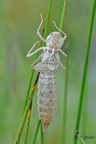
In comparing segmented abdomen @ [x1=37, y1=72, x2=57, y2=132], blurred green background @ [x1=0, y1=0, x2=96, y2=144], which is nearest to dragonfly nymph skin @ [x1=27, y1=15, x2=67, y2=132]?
segmented abdomen @ [x1=37, y1=72, x2=57, y2=132]

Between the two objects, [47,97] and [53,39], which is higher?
[53,39]

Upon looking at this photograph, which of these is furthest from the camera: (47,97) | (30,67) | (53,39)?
(30,67)

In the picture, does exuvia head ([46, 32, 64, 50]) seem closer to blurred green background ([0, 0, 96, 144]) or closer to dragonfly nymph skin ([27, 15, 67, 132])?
dragonfly nymph skin ([27, 15, 67, 132])

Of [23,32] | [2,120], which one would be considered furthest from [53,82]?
[23,32]

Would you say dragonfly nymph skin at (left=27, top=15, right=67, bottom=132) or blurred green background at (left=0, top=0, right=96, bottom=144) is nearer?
dragonfly nymph skin at (left=27, top=15, right=67, bottom=132)

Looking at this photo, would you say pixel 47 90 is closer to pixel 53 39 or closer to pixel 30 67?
pixel 53 39

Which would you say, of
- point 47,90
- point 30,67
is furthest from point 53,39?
point 30,67

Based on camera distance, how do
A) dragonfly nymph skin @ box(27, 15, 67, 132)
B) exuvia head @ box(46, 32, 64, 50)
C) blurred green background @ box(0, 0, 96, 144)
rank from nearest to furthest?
1. dragonfly nymph skin @ box(27, 15, 67, 132)
2. exuvia head @ box(46, 32, 64, 50)
3. blurred green background @ box(0, 0, 96, 144)

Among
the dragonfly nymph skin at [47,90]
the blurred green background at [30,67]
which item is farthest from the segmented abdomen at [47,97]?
the blurred green background at [30,67]
